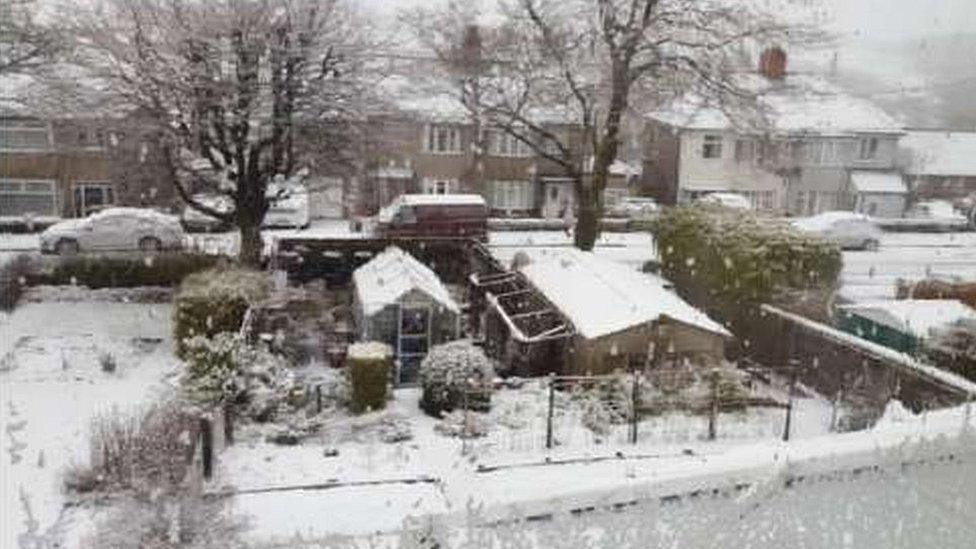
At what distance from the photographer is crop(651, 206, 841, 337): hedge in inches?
730

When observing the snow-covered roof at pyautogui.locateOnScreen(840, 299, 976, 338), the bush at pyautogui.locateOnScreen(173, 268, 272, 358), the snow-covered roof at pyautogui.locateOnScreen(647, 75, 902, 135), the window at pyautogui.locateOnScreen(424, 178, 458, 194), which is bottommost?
the bush at pyautogui.locateOnScreen(173, 268, 272, 358)

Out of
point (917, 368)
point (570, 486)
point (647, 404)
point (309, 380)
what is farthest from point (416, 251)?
point (570, 486)

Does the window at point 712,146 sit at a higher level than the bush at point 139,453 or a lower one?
higher

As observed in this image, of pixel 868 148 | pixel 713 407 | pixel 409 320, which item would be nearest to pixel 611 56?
pixel 409 320

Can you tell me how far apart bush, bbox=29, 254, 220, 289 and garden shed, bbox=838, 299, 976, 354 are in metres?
13.5

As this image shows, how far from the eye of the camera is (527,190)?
36.4 meters

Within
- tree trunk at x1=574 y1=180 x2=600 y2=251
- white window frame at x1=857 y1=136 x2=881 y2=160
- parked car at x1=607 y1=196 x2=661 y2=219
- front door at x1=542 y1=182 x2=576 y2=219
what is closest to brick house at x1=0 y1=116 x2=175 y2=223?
tree trunk at x1=574 y1=180 x2=600 y2=251

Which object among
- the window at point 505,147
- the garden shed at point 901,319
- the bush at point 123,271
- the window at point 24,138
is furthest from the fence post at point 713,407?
the window at point 24,138

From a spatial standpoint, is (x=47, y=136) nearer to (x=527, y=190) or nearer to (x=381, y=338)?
(x=527, y=190)

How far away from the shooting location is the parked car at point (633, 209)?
1342 inches

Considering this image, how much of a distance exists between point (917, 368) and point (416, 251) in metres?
12.0

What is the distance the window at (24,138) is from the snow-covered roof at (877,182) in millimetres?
28536

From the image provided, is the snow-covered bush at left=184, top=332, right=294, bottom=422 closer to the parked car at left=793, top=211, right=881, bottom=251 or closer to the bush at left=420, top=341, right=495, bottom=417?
the bush at left=420, top=341, right=495, bottom=417

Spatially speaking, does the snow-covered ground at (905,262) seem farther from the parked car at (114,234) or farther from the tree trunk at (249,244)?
the parked car at (114,234)
